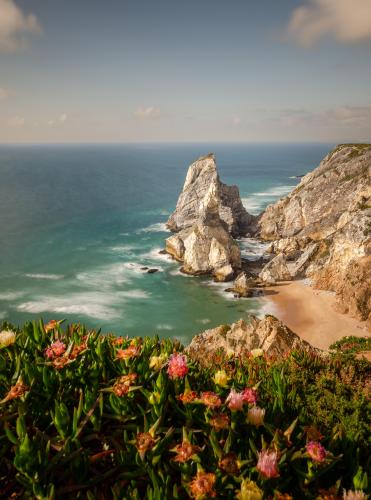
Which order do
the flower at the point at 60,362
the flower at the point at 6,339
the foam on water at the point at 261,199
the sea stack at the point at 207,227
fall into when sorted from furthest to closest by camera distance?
the foam on water at the point at 261,199
the sea stack at the point at 207,227
the flower at the point at 6,339
the flower at the point at 60,362

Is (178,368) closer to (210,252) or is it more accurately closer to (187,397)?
(187,397)

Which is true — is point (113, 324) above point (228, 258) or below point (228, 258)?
below

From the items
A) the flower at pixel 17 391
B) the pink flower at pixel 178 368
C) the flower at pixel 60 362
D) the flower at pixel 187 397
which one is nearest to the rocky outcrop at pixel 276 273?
the pink flower at pixel 178 368

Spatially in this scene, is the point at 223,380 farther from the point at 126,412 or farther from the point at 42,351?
the point at 42,351

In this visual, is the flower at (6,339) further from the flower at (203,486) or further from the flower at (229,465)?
the flower at (229,465)

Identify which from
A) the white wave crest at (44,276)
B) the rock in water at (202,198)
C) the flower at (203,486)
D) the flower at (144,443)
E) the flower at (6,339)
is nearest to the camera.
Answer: the flower at (203,486)

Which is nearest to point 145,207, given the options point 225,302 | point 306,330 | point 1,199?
point 1,199
